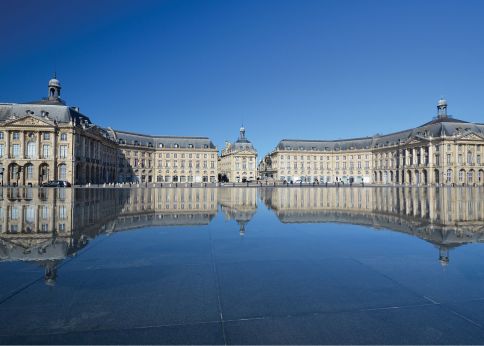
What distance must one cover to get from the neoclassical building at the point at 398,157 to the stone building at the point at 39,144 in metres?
58.2

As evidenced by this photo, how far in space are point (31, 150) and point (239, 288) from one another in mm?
70298

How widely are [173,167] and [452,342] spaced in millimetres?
110104

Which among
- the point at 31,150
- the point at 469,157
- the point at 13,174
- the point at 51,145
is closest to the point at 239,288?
the point at 51,145

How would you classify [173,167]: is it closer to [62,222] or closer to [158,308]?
[62,222]

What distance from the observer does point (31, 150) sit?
2409 inches

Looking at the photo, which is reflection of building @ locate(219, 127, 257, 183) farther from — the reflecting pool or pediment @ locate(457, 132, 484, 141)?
the reflecting pool

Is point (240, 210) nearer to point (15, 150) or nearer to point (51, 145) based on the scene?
point (51, 145)

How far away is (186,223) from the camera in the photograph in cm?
1173

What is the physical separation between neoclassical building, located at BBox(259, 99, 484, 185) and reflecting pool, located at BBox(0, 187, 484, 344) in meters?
84.1

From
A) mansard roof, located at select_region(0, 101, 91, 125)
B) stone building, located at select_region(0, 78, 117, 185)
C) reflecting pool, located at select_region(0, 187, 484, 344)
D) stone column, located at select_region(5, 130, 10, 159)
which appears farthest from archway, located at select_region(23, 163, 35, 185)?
reflecting pool, located at select_region(0, 187, 484, 344)

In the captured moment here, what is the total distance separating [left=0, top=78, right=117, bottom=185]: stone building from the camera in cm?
6022

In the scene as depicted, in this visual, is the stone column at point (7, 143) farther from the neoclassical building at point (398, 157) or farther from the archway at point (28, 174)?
the neoclassical building at point (398, 157)

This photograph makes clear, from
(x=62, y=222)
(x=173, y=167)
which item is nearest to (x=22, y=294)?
(x=62, y=222)

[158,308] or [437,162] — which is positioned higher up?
[437,162]
